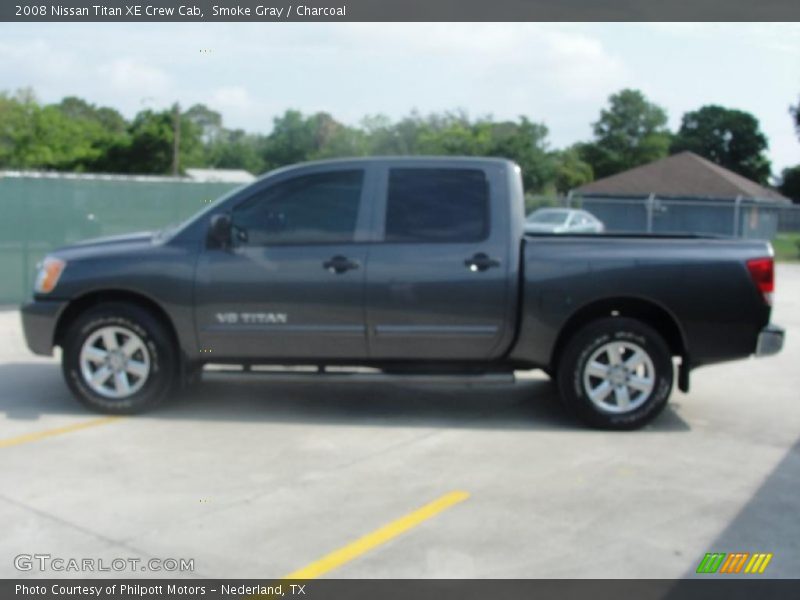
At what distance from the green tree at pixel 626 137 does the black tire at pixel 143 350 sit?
2679 inches

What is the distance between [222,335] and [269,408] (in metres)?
0.80

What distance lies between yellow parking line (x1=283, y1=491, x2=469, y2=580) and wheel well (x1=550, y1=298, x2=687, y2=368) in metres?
1.97

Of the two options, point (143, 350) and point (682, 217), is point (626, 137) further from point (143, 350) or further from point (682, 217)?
point (143, 350)

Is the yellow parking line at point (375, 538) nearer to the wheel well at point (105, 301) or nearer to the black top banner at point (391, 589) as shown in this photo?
the black top banner at point (391, 589)

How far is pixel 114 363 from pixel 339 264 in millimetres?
1845

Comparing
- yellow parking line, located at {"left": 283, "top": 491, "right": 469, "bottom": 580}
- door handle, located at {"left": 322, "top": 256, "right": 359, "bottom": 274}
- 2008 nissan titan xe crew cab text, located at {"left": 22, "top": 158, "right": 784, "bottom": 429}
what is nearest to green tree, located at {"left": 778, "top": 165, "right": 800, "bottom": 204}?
2008 nissan titan xe crew cab text, located at {"left": 22, "top": 158, "right": 784, "bottom": 429}

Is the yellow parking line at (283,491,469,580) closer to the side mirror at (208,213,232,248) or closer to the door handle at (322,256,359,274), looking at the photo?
the door handle at (322,256,359,274)

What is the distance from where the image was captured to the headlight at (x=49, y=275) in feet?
23.1

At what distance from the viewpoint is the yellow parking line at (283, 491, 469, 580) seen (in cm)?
429

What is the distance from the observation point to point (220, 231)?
6.86m

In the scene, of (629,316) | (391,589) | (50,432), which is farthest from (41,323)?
(629,316)

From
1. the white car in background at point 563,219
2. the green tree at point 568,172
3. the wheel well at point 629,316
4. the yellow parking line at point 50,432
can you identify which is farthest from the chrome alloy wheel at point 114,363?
the green tree at point 568,172

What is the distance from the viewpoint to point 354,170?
23.0ft

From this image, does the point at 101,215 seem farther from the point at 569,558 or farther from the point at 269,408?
the point at 569,558
